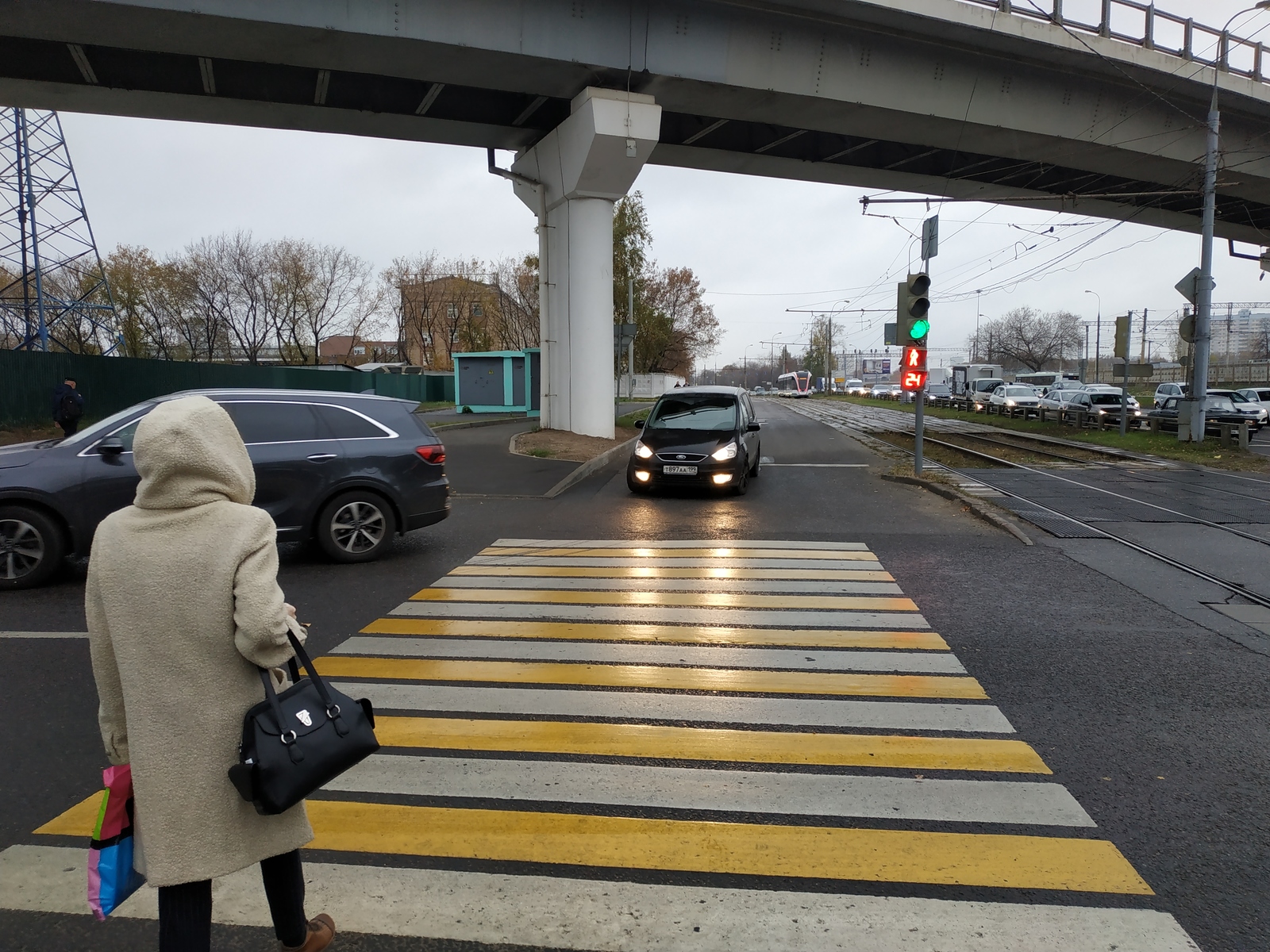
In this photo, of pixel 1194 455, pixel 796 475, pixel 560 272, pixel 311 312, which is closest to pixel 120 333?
pixel 311 312

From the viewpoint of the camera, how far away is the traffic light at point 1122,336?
23.1m

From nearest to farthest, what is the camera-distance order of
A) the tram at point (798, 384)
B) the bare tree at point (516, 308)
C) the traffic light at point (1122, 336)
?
the traffic light at point (1122, 336), the bare tree at point (516, 308), the tram at point (798, 384)

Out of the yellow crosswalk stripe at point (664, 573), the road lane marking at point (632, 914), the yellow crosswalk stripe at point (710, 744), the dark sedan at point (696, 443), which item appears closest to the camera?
the road lane marking at point (632, 914)

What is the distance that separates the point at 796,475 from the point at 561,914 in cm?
1321

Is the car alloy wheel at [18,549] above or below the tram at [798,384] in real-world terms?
below

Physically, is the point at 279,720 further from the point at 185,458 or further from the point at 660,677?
the point at 660,677

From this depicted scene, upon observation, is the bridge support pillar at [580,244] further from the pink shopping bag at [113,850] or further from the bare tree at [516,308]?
the bare tree at [516,308]

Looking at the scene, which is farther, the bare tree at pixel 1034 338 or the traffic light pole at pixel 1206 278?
the bare tree at pixel 1034 338

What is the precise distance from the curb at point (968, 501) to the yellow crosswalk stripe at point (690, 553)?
2307mm

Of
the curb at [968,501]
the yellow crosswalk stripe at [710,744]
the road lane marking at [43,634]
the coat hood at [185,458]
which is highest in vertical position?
the coat hood at [185,458]

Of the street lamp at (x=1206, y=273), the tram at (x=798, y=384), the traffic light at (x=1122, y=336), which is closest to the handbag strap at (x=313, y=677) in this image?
the street lamp at (x=1206, y=273)

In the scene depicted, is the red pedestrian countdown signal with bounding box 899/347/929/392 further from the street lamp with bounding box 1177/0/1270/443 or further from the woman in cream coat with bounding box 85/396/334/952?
the woman in cream coat with bounding box 85/396/334/952

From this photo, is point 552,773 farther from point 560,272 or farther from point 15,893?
point 560,272

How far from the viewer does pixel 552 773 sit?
374cm
